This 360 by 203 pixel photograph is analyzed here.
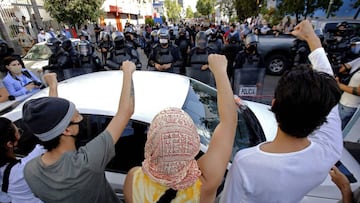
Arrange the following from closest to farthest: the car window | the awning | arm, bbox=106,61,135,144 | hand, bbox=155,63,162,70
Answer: arm, bbox=106,61,135,144 < the car window < hand, bbox=155,63,162,70 < the awning

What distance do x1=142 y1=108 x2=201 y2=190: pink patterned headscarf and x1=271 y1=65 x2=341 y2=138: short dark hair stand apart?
1.29 ft

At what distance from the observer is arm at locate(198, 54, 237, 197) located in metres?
0.97

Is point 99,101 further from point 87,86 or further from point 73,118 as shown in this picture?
point 73,118

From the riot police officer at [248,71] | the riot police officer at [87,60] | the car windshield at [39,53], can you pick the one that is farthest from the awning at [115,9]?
the riot police officer at [248,71]

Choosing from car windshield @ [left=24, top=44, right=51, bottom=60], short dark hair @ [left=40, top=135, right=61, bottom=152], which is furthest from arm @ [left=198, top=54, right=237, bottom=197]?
car windshield @ [left=24, top=44, right=51, bottom=60]

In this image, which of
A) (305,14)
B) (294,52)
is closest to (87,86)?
(294,52)

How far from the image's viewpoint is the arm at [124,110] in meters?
1.12

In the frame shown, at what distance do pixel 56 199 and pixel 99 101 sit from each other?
1.05 meters

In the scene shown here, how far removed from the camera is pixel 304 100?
88cm

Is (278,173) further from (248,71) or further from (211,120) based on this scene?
(248,71)

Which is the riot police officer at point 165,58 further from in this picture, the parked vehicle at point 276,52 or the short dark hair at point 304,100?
the short dark hair at point 304,100

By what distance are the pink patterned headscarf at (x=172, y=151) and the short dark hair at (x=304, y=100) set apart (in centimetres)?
39

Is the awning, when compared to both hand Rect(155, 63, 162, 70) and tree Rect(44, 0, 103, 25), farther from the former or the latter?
hand Rect(155, 63, 162, 70)

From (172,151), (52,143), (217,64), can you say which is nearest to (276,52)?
(217,64)
